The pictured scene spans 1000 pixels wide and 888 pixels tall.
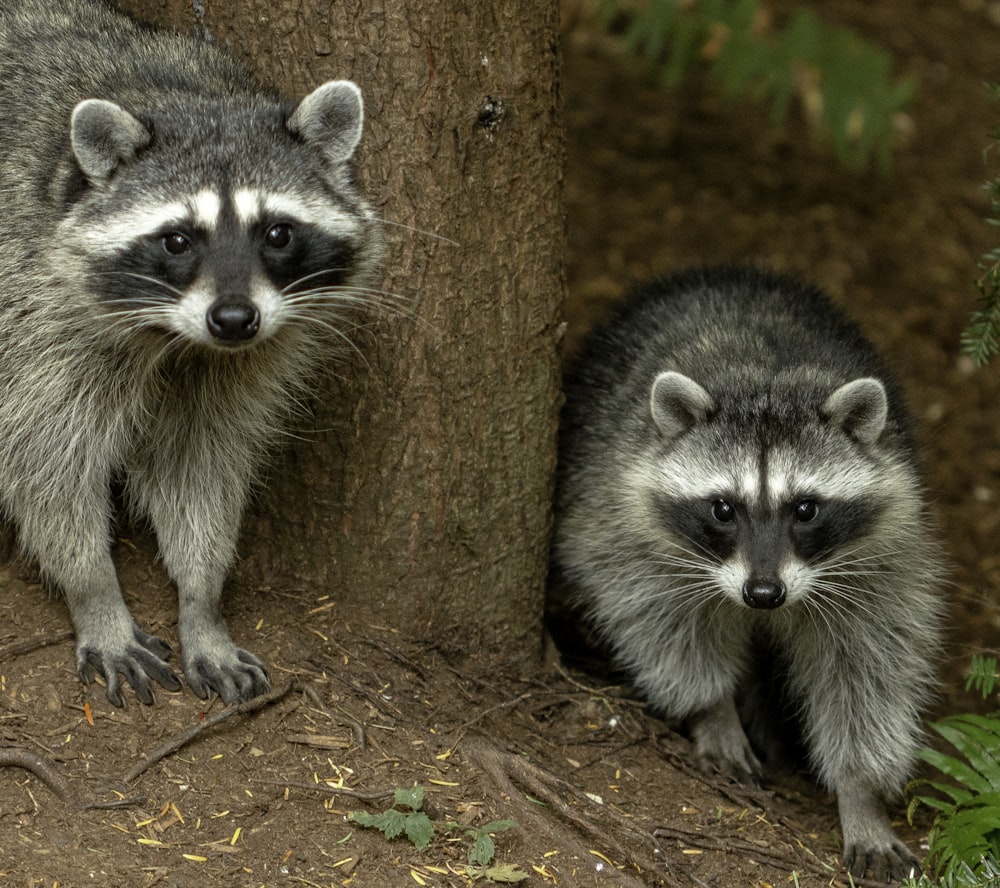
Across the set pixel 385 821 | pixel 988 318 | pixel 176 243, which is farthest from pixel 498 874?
pixel 988 318

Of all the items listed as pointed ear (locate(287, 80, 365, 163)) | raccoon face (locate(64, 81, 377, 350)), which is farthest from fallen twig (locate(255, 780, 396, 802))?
pointed ear (locate(287, 80, 365, 163))

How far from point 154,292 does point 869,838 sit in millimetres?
2697

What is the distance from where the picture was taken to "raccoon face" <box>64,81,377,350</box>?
313 cm

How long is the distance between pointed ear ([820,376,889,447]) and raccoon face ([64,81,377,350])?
1.52m

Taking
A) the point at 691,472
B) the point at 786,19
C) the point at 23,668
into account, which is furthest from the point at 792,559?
the point at 786,19

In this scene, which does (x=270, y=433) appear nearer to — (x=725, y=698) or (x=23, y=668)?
(x=23, y=668)

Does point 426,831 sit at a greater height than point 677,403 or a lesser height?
lesser

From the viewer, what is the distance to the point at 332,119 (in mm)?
3395

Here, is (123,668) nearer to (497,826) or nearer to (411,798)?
(411,798)

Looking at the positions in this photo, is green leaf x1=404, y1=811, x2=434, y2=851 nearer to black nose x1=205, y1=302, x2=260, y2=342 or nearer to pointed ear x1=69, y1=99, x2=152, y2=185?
black nose x1=205, y1=302, x2=260, y2=342

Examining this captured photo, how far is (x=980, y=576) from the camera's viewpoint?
5.54 m

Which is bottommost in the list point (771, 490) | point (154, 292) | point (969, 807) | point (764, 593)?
point (969, 807)

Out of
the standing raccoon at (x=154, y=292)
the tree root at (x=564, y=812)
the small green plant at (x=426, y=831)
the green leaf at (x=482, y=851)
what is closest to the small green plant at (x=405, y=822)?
the small green plant at (x=426, y=831)

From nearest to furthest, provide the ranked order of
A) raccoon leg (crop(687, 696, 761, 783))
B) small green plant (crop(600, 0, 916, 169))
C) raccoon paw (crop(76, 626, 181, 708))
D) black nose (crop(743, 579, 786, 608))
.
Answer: raccoon paw (crop(76, 626, 181, 708))
black nose (crop(743, 579, 786, 608))
raccoon leg (crop(687, 696, 761, 783))
small green plant (crop(600, 0, 916, 169))
